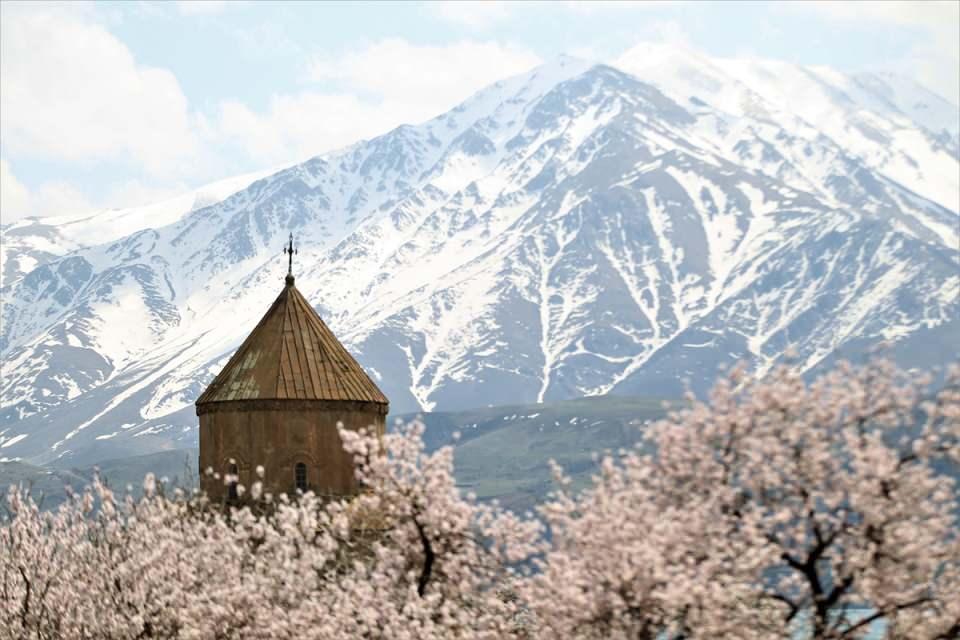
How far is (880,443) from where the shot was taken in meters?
31.6

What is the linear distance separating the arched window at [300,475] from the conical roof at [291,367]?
2.39 meters

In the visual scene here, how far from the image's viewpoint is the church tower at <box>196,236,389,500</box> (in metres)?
65.0

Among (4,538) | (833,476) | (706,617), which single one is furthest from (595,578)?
(4,538)

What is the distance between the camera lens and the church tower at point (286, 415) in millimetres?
65000

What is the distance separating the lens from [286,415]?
65625 mm

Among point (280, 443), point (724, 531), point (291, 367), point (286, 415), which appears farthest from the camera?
point (291, 367)

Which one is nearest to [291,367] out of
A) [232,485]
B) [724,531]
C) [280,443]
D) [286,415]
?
[286,415]

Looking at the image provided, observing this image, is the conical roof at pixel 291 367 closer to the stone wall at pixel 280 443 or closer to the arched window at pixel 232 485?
the stone wall at pixel 280 443

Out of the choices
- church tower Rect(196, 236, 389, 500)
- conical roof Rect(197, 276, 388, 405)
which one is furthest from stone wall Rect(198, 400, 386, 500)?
conical roof Rect(197, 276, 388, 405)

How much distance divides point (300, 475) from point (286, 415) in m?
2.14

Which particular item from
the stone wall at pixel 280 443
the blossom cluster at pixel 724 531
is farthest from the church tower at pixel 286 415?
the blossom cluster at pixel 724 531

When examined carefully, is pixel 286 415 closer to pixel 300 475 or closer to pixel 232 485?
pixel 300 475

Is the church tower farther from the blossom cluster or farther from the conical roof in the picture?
the blossom cluster

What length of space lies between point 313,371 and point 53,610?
719 inches
